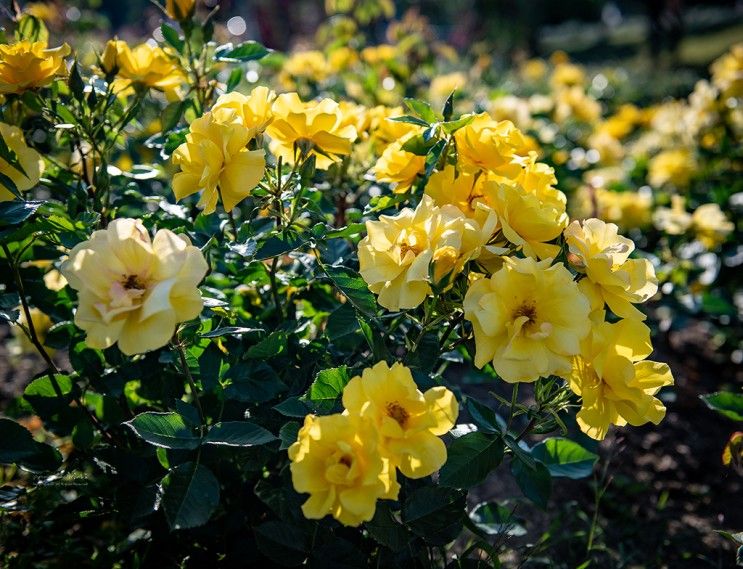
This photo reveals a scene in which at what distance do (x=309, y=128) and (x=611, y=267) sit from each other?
1.74 ft

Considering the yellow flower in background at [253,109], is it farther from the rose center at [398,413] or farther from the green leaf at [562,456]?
the green leaf at [562,456]

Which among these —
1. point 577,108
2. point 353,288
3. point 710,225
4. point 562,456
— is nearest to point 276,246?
point 353,288

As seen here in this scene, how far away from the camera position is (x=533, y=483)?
1.20m

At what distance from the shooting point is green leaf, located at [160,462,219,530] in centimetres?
101

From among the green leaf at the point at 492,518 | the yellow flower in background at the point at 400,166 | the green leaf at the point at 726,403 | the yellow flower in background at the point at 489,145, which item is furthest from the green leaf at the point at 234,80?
the green leaf at the point at 726,403

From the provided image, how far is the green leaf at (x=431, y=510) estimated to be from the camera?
1.14 metres

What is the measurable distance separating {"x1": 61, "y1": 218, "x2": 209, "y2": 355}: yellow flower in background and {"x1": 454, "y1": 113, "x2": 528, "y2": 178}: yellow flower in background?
1.67 feet

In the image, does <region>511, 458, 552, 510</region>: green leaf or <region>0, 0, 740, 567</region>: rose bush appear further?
<region>511, 458, 552, 510</region>: green leaf

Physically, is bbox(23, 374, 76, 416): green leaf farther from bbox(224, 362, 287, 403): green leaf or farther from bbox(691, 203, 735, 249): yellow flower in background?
bbox(691, 203, 735, 249): yellow flower in background

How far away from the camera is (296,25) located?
707cm

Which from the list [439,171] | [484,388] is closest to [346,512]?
[439,171]

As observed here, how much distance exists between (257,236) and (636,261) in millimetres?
604

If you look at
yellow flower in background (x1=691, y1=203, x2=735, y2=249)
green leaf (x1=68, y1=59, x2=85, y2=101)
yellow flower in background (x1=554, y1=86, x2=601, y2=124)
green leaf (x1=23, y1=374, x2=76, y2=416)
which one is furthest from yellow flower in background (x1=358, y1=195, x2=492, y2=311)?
yellow flower in background (x1=554, y1=86, x2=601, y2=124)

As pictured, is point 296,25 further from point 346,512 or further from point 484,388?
point 346,512
